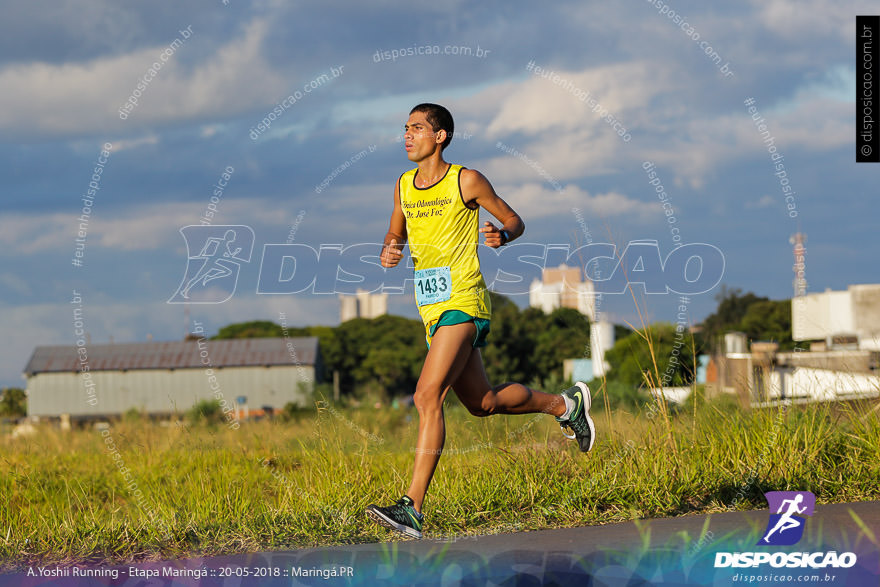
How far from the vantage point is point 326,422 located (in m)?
6.17

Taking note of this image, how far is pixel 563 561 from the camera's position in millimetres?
3949

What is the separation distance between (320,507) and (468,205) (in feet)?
6.14

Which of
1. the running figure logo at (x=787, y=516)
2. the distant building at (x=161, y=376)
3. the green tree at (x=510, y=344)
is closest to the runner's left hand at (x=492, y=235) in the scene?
the running figure logo at (x=787, y=516)

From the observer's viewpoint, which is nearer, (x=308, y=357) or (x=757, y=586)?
(x=757, y=586)

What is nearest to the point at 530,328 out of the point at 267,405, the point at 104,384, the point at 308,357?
the point at 308,357

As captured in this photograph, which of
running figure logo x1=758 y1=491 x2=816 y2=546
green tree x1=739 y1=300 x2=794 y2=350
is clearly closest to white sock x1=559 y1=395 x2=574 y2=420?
running figure logo x1=758 y1=491 x2=816 y2=546

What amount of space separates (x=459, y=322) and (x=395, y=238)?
0.70m

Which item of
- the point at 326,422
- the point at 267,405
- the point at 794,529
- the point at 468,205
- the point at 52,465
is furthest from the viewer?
the point at 267,405

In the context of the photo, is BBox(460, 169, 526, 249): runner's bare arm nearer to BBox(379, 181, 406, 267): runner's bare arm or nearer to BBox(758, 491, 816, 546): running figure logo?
BBox(379, 181, 406, 267): runner's bare arm

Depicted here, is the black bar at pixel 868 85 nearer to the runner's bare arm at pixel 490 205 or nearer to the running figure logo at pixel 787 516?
the running figure logo at pixel 787 516

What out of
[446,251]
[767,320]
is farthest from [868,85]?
[767,320]

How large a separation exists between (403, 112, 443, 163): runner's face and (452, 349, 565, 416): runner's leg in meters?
1.06

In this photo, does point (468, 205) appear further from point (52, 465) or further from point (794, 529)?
point (52, 465)

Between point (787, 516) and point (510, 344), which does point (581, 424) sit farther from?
point (510, 344)
